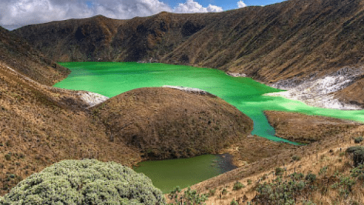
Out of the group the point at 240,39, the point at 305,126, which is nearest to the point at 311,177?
the point at 305,126

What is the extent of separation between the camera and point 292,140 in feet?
111

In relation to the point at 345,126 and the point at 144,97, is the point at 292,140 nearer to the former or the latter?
the point at 345,126

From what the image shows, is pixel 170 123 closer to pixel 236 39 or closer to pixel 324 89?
pixel 324 89

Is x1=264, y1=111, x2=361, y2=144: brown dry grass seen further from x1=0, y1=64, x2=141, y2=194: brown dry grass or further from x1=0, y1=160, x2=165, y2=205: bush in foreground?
x1=0, y1=160, x2=165, y2=205: bush in foreground

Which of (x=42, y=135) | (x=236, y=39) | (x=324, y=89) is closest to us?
(x=42, y=135)

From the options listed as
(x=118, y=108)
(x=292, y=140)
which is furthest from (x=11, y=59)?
(x=292, y=140)

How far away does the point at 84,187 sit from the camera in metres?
8.49

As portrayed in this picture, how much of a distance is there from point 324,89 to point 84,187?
59222 millimetres

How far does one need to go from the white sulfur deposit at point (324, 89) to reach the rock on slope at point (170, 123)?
22588 millimetres

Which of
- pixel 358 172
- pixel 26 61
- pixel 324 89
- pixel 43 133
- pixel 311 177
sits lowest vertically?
pixel 43 133

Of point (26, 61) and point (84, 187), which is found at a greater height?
point (26, 61)

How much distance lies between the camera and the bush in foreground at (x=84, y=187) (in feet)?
26.0

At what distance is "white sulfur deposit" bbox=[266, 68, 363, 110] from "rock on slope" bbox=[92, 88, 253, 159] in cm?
2259

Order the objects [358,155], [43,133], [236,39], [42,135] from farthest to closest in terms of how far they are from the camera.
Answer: [236,39]
[43,133]
[42,135]
[358,155]
